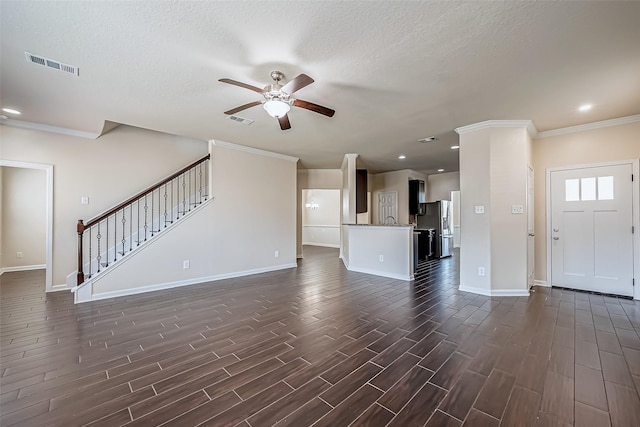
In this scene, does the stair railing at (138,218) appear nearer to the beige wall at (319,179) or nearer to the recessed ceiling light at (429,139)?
the beige wall at (319,179)

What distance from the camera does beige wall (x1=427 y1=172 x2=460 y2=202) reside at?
8641 millimetres

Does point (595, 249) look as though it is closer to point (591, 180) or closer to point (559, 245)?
point (559, 245)

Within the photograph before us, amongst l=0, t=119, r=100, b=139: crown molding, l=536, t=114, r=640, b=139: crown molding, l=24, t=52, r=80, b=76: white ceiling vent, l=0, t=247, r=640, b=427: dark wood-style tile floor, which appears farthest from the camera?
l=0, t=119, r=100, b=139: crown molding

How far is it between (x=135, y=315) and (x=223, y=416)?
2390 millimetres

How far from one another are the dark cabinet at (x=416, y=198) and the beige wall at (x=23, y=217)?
9.27 m

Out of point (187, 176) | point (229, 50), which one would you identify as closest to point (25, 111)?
point (187, 176)

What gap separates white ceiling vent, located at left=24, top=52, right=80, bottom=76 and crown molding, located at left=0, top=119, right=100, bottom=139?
2467 millimetres

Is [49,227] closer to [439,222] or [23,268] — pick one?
[23,268]

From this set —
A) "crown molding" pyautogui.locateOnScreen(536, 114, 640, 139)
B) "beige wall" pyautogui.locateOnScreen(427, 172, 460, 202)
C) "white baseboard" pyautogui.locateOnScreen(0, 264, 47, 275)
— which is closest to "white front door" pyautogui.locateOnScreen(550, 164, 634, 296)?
"crown molding" pyautogui.locateOnScreen(536, 114, 640, 139)

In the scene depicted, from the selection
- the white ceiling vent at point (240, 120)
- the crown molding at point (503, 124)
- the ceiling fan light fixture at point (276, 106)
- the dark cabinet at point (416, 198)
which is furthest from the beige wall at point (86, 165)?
the dark cabinet at point (416, 198)

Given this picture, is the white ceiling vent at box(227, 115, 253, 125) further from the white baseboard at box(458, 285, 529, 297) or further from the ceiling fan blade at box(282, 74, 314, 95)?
the white baseboard at box(458, 285, 529, 297)

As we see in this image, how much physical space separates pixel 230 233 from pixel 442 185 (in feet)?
23.7

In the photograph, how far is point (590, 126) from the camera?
13.2ft

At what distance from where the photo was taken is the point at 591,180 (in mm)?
4066
